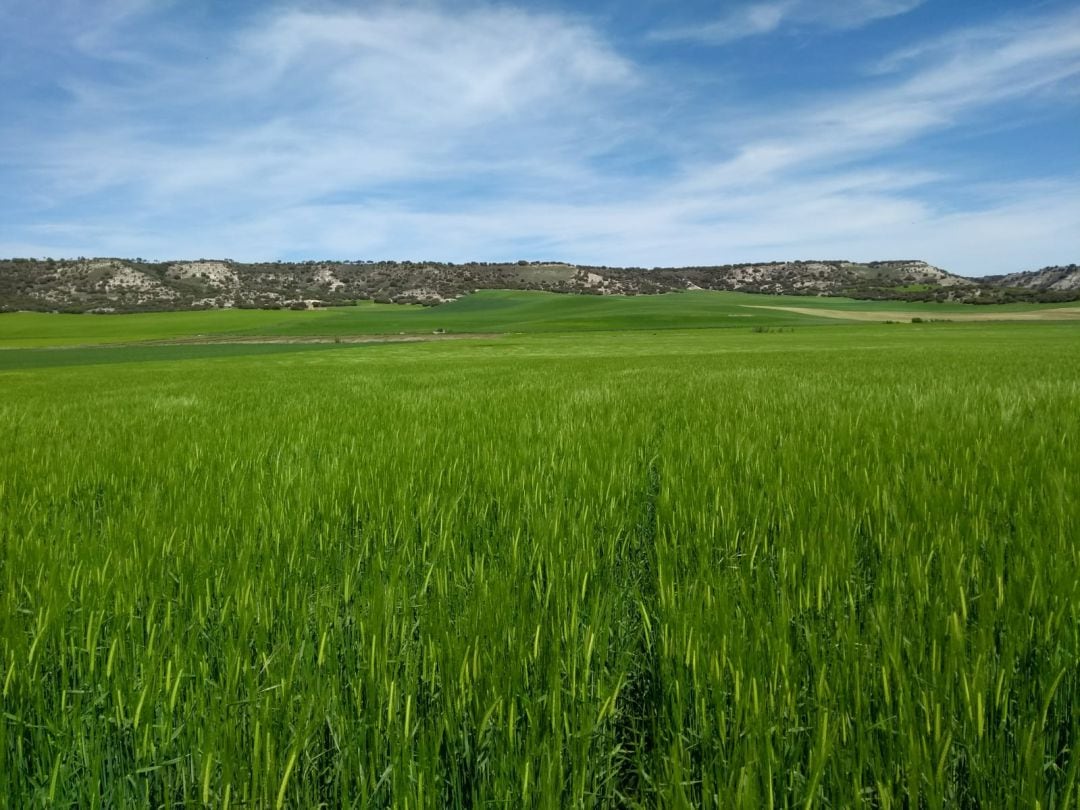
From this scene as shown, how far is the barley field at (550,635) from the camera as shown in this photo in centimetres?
129

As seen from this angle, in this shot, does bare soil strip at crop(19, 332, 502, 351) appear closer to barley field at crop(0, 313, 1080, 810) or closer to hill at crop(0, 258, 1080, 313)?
hill at crop(0, 258, 1080, 313)

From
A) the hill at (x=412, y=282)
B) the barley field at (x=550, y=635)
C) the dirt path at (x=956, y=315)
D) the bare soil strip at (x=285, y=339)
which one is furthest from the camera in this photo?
the hill at (x=412, y=282)

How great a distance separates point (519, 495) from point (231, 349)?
47090 millimetres

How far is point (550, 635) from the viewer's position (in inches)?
71.9

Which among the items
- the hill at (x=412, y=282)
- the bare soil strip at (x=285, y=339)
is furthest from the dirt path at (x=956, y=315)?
the bare soil strip at (x=285, y=339)

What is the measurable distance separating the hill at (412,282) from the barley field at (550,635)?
345 ft

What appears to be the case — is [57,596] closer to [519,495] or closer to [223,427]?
[519,495]

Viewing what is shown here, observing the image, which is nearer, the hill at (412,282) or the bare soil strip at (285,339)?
the bare soil strip at (285,339)

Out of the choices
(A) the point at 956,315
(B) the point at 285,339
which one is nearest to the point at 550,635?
(B) the point at 285,339

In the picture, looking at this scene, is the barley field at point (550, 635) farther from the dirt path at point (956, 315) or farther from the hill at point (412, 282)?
the hill at point (412, 282)

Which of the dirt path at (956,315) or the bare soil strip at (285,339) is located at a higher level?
the dirt path at (956,315)

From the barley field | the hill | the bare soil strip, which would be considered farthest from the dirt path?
the barley field

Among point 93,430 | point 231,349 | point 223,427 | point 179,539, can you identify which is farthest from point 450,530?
point 231,349

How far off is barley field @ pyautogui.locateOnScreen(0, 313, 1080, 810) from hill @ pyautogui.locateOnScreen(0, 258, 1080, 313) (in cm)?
10522
